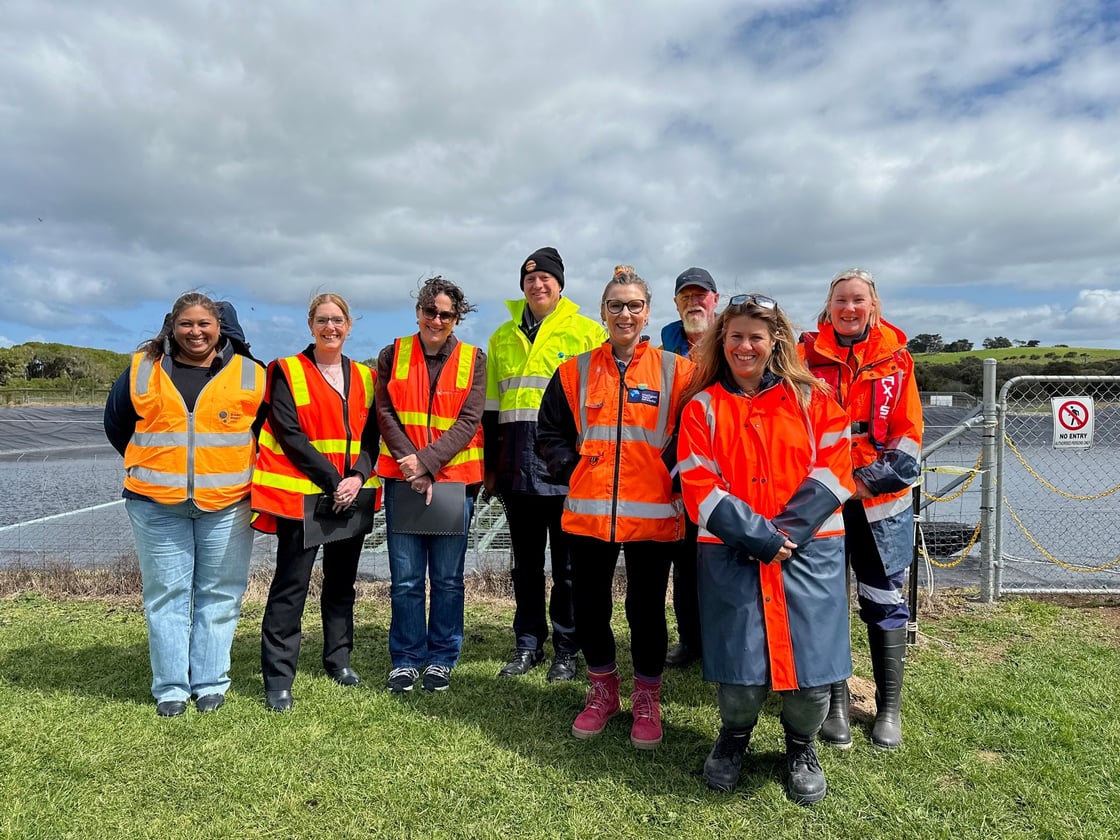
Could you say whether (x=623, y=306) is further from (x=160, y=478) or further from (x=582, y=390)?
(x=160, y=478)

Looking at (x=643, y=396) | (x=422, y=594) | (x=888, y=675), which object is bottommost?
(x=888, y=675)

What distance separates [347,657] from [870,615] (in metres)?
2.83

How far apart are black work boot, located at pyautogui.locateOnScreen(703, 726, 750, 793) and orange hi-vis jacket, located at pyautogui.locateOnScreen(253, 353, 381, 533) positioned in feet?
7.45

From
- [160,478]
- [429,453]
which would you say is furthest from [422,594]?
[160,478]

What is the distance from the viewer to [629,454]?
3156 millimetres

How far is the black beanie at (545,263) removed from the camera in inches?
162

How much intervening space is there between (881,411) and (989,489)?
3188mm

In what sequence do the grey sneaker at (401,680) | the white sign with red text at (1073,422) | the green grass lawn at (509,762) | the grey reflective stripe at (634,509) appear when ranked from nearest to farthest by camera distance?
the green grass lawn at (509,762), the grey reflective stripe at (634,509), the grey sneaker at (401,680), the white sign with red text at (1073,422)

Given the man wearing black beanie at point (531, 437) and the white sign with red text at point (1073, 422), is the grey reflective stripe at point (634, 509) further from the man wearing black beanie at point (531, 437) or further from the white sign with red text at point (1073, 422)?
the white sign with red text at point (1073, 422)

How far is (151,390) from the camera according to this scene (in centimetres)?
359

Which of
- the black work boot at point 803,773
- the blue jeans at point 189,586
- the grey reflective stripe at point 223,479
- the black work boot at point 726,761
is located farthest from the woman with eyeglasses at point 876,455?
the blue jeans at point 189,586

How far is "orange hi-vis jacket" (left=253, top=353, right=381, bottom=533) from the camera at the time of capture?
12.3ft

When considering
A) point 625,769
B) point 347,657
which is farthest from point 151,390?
point 625,769

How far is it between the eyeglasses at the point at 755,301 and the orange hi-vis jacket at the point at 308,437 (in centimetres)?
206
